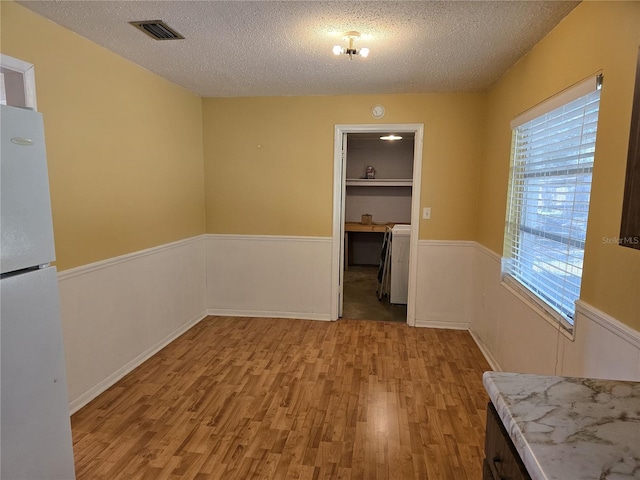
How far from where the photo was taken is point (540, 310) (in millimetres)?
2203

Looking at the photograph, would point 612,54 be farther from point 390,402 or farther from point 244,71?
point 244,71

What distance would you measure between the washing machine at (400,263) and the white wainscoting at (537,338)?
41.4 inches

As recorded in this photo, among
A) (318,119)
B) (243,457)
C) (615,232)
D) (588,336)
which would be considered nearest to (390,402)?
(243,457)

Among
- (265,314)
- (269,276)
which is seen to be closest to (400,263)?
(269,276)

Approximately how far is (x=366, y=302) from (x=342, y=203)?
149 centimetres

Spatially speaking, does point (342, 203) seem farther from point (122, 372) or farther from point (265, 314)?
point (122, 372)

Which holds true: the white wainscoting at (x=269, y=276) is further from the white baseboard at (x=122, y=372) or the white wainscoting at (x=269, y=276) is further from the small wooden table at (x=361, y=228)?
the small wooden table at (x=361, y=228)

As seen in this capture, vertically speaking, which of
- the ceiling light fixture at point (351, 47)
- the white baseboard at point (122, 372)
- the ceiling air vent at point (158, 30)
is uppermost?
the ceiling air vent at point (158, 30)

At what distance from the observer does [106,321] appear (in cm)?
267

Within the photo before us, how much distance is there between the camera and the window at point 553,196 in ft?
5.90

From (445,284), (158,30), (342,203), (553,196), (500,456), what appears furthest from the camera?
(342,203)

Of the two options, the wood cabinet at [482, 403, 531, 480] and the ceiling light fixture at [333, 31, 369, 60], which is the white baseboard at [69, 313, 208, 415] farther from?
the ceiling light fixture at [333, 31, 369, 60]

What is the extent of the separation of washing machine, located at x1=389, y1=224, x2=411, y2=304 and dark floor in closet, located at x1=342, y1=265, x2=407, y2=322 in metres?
0.16

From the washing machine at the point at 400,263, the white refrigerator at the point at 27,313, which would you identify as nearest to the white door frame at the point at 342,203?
the washing machine at the point at 400,263
